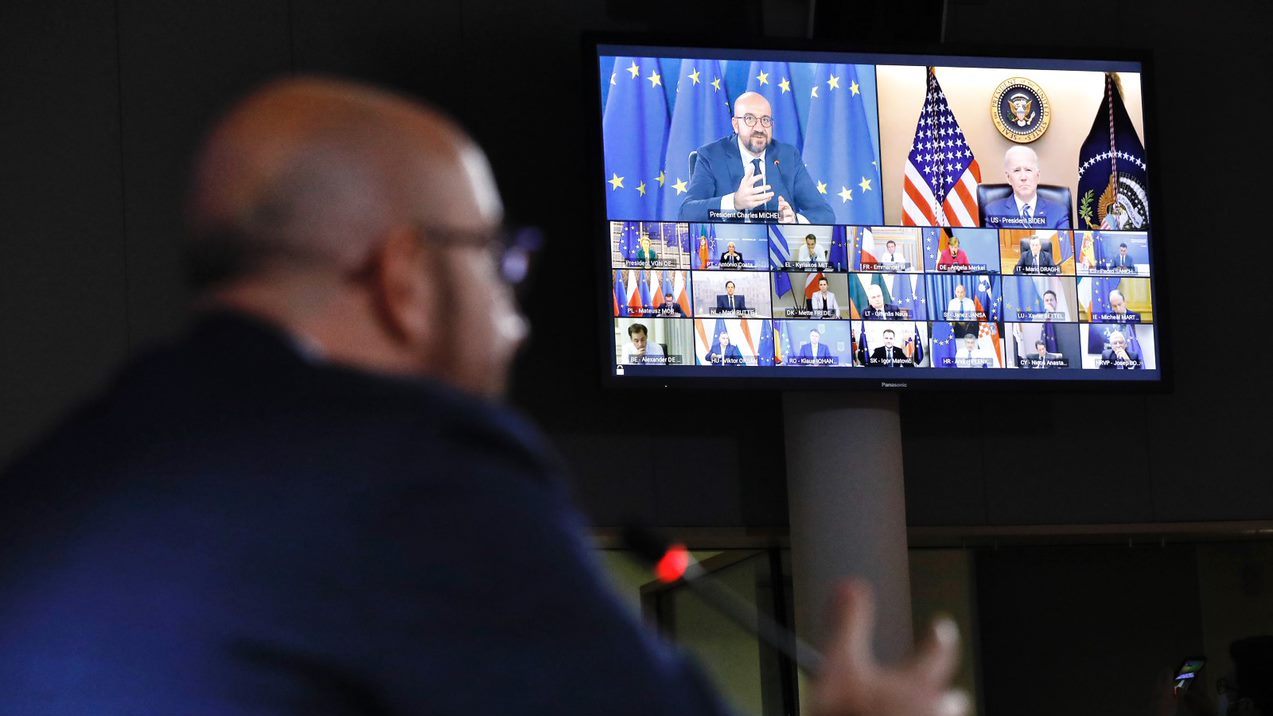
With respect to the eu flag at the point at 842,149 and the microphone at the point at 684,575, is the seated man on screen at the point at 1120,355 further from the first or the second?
the microphone at the point at 684,575

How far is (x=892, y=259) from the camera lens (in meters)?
4.69

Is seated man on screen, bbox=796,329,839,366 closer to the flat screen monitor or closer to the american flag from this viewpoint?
the flat screen monitor

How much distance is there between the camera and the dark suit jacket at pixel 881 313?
4648 mm

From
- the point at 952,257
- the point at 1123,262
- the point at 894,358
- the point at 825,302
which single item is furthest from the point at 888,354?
the point at 1123,262

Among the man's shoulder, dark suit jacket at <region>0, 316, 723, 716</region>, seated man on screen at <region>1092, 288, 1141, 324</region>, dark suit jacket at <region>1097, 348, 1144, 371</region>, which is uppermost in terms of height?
the man's shoulder

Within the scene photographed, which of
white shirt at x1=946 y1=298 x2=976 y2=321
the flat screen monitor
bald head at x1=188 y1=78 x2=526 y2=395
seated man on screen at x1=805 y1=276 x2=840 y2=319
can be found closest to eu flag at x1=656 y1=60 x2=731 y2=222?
the flat screen monitor

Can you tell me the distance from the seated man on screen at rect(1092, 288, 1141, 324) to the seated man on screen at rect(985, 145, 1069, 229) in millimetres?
250

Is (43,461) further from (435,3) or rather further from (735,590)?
(735,590)

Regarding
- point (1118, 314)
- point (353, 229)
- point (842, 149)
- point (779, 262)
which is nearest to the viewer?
point (353, 229)

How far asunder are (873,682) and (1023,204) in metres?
4.22

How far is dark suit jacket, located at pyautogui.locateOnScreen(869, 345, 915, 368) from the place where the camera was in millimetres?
4648

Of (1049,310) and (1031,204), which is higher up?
(1031,204)

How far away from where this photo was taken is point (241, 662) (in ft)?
1.90

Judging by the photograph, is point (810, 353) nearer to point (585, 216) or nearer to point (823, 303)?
point (823, 303)
